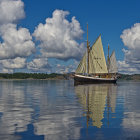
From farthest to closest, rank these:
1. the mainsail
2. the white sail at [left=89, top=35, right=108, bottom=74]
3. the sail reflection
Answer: the white sail at [left=89, top=35, right=108, bottom=74], the mainsail, the sail reflection

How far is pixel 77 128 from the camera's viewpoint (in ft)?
47.8

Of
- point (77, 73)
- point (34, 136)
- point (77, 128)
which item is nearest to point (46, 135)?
point (34, 136)

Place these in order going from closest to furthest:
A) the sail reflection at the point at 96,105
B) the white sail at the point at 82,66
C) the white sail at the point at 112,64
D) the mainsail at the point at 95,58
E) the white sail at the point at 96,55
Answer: the sail reflection at the point at 96,105, the white sail at the point at 82,66, the mainsail at the point at 95,58, the white sail at the point at 96,55, the white sail at the point at 112,64

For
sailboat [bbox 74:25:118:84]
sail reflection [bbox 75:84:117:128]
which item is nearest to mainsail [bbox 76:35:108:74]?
sailboat [bbox 74:25:118:84]

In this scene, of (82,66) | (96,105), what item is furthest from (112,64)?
(96,105)

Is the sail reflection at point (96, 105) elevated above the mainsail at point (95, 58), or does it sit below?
below

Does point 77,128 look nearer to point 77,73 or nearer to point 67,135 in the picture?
point 67,135

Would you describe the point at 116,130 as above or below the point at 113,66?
below

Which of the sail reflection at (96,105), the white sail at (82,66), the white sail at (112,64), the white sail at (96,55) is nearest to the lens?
the sail reflection at (96,105)

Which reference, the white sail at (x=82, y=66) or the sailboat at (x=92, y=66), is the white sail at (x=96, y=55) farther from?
the white sail at (x=82, y=66)

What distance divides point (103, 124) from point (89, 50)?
10427 cm

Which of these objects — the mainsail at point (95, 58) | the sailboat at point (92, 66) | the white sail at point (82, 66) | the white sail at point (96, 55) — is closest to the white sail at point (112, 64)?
the sailboat at point (92, 66)

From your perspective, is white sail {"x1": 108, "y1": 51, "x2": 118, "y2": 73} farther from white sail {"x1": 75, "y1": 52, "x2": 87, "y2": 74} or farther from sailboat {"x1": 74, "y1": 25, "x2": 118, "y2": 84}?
white sail {"x1": 75, "y1": 52, "x2": 87, "y2": 74}

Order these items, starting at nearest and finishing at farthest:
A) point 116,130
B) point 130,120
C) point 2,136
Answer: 1. point 2,136
2. point 116,130
3. point 130,120
